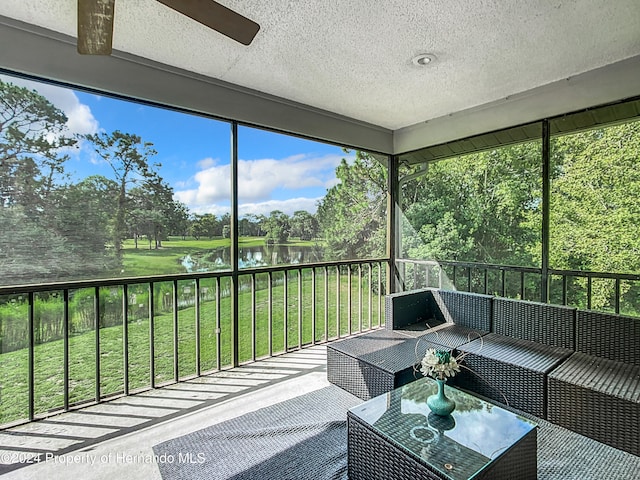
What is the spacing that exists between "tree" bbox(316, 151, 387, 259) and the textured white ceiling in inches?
51.2

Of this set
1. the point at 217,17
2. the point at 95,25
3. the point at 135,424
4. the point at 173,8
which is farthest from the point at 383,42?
the point at 135,424

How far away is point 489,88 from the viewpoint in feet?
10.2

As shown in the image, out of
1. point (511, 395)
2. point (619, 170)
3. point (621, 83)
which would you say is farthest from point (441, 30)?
point (511, 395)

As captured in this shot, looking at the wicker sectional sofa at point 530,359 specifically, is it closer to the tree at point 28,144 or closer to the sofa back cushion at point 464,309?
the sofa back cushion at point 464,309

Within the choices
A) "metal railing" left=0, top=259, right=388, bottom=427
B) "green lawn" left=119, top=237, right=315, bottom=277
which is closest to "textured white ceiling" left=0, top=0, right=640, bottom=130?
"green lawn" left=119, top=237, right=315, bottom=277

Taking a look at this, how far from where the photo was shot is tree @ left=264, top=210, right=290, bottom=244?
3453 millimetres

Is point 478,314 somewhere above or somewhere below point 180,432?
above

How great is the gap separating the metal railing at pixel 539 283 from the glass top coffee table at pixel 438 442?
2.15 meters

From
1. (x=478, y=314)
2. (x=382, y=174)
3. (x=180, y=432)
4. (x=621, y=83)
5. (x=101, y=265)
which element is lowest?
(x=180, y=432)

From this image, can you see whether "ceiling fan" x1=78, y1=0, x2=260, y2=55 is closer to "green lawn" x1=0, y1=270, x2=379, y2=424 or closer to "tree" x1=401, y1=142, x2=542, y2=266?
"green lawn" x1=0, y1=270, x2=379, y2=424

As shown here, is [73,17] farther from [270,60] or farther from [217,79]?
[270,60]

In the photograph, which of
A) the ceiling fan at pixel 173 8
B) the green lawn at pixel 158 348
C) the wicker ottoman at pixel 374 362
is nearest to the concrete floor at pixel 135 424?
the green lawn at pixel 158 348

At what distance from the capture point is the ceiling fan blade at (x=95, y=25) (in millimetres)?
1333

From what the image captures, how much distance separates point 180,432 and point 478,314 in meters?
2.54
